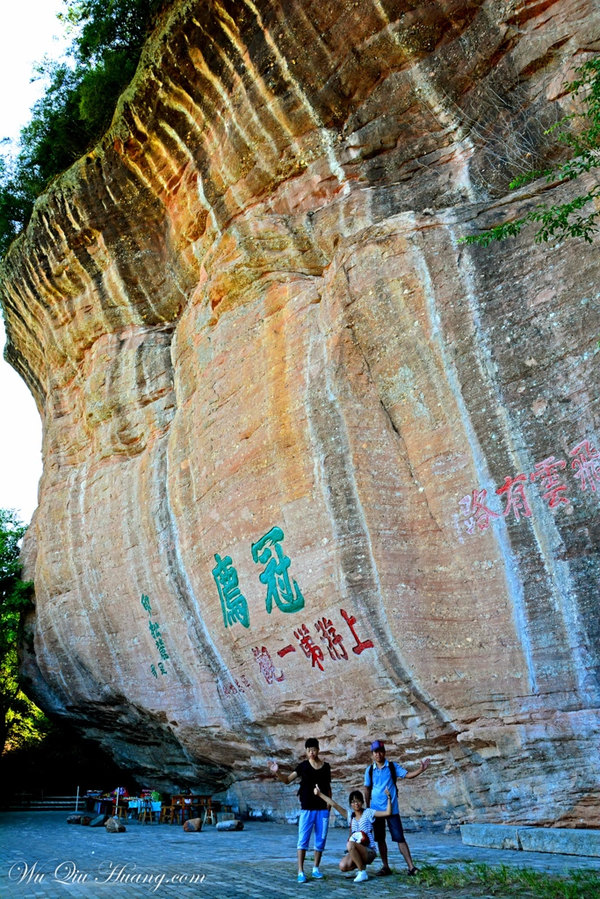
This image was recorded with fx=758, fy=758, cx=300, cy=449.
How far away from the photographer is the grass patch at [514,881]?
448cm

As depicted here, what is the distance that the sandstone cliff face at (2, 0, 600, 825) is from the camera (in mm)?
7383

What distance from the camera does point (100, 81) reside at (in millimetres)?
13805

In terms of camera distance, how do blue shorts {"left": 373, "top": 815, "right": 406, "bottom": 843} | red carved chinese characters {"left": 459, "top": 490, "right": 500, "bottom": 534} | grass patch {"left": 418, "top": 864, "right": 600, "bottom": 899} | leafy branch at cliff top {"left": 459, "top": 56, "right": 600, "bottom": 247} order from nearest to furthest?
1. grass patch {"left": 418, "top": 864, "right": 600, "bottom": 899}
2. blue shorts {"left": 373, "top": 815, "right": 406, "bottom": 843}
3. leafy branch at cliff top {"left": 459, "top": 56, "right": 600, "bottom": 247}
4. red carved chinese characters {"left": 459, "top": 490, "right": 500, "bottom": 534}

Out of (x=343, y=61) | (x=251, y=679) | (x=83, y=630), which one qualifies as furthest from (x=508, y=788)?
Result: (x=83, y=630)

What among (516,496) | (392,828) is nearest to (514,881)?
(392,828)

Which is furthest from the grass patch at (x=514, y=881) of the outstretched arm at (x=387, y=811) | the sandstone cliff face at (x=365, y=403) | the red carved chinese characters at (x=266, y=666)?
the red carved chinese characters at (x=266, y=666)

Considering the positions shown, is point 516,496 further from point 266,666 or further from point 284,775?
point 266,666

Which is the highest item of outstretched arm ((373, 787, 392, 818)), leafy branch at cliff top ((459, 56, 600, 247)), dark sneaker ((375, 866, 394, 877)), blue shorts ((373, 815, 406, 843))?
leafy branch at cliff top ((459, 56, 600, 247))

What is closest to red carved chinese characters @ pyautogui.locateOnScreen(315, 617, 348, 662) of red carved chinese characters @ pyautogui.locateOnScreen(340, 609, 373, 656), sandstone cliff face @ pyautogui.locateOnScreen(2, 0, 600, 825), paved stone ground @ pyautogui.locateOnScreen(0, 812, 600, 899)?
sandstone cliff face @ pyautogui.locateOnScreen(2, 0, 600, 825)

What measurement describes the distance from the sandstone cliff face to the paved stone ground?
3.71ft

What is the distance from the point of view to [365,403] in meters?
8.73

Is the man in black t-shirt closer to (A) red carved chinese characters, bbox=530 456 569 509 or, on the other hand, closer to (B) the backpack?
(B) the backpack

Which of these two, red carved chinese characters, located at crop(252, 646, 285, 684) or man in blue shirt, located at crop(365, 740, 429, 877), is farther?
red carved chinese characters, located at crop(252, 646, 285, 684)

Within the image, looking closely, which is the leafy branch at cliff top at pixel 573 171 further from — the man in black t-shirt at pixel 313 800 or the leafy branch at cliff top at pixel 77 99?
the leafy branch at cliff top at pixel 77 99
